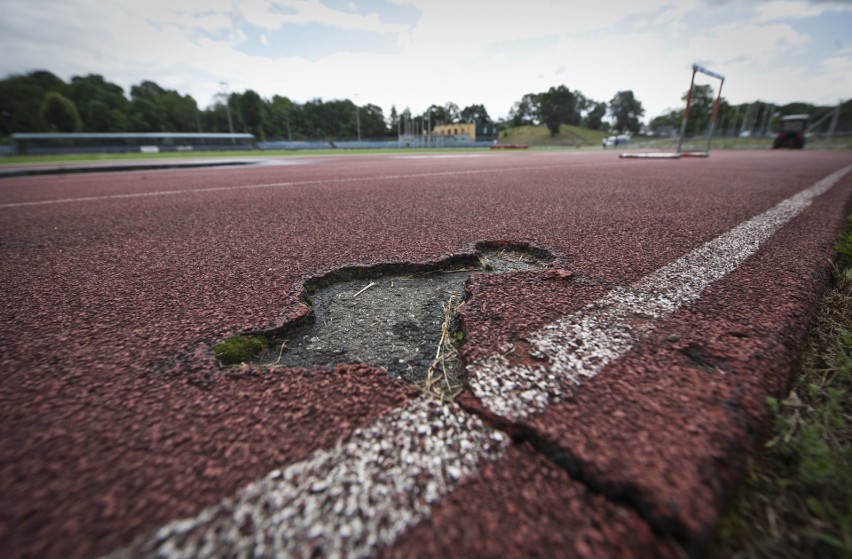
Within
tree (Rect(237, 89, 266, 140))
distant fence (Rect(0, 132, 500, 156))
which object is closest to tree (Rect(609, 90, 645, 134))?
tree (Rect(237, 89, 266, 140))

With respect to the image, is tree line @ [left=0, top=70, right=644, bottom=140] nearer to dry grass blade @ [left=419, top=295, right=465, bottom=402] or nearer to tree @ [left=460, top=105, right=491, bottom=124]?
tree @ [left=460, top=105, right=491, bottom=124]

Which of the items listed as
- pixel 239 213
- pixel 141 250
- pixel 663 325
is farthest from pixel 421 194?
pixel 663 325

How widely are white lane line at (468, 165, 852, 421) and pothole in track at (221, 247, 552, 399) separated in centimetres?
12

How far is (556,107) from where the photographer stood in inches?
2896

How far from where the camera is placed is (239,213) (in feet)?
11.2

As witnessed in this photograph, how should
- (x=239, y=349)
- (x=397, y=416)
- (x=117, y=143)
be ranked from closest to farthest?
(x=397, y=416) → (x=239, y=349) → (x=117, y=143)

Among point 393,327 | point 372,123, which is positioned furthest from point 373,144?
point 393,327

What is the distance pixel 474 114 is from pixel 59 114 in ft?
288

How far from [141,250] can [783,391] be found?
2.98 metres

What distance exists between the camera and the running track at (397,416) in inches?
24.3

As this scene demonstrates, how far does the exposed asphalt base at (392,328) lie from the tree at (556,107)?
82789 millimetres

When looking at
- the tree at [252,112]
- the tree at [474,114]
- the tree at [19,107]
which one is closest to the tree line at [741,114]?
the tree at [474,114]

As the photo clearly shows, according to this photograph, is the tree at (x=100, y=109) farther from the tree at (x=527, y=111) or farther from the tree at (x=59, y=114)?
the tree at (x=527, y=111)

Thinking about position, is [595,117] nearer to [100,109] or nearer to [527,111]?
[527,111]
